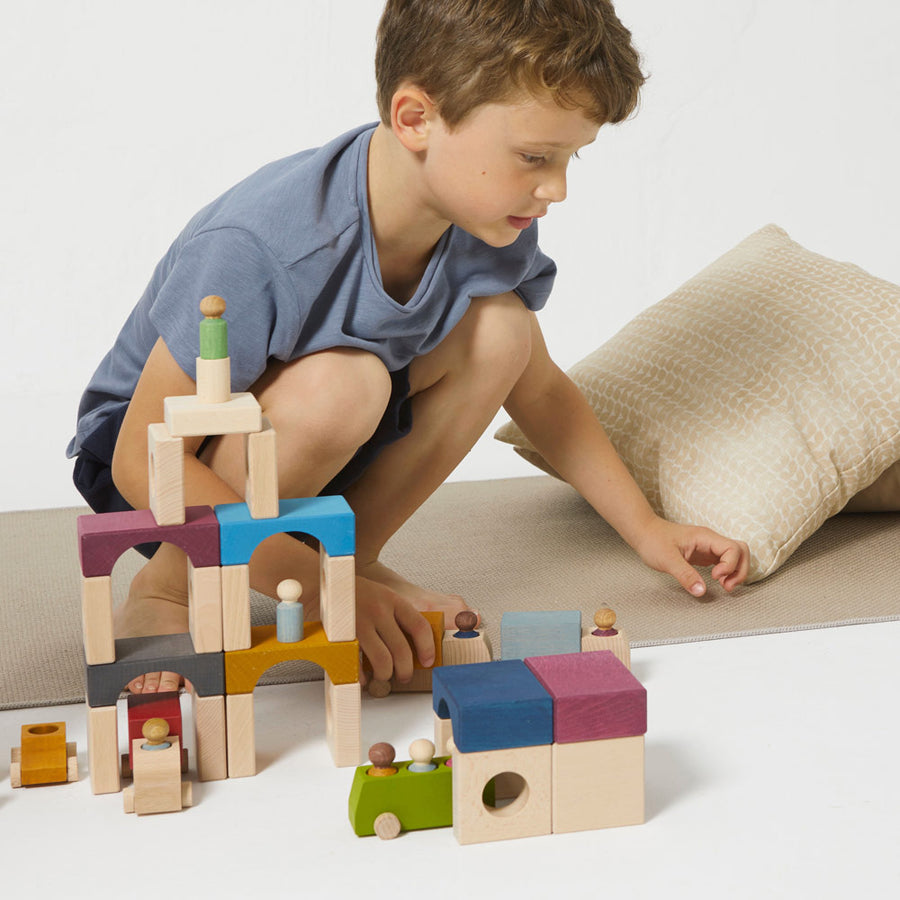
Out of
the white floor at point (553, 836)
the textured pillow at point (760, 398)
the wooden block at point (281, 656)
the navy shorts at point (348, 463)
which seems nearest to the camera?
the white floor at point (553, 836)

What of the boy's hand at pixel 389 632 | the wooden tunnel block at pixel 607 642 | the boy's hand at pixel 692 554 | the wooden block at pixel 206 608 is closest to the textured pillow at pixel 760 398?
the boy's hand at pixel 692 554

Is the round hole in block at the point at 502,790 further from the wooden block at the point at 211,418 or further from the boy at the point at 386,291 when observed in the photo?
the wooden block at the point at 211,418

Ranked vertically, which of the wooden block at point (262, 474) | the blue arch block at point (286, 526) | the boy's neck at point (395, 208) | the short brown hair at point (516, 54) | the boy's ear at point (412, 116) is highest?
the short brown hair at point (516, 54)

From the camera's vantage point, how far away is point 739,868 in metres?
0.87

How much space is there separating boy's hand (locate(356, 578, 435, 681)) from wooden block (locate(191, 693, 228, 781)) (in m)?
0.16

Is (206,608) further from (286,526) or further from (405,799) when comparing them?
(405,799)

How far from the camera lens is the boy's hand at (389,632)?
1.11 meters

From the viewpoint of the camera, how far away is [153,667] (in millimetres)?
953

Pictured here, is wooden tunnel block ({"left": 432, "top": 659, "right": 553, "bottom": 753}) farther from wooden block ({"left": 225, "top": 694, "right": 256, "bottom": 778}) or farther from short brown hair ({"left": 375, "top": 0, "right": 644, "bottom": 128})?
short brown hair ({"left": 375, "top": 0, "right": 644, "bottom": 128})

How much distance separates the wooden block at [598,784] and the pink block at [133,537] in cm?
27

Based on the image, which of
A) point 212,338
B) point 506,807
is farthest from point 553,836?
point 212,338

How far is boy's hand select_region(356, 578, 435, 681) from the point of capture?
111cm

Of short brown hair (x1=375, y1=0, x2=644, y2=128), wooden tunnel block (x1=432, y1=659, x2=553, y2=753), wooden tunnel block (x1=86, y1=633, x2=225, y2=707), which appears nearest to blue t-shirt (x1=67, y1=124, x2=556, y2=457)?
short brown hair (x1=375, y1=0, x2=644, y2=128)

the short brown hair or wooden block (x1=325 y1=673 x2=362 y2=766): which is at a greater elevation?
the short brown hair
